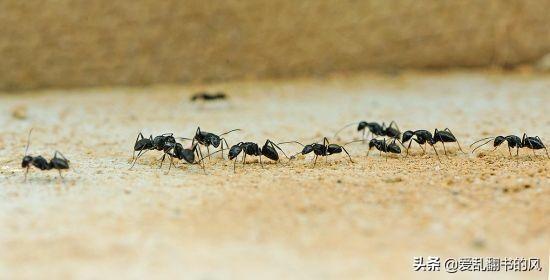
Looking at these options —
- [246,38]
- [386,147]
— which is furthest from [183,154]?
[246,38]

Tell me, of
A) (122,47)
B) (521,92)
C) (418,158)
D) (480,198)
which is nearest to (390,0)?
(521,92)

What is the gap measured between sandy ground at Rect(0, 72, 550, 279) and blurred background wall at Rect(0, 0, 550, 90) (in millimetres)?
2513

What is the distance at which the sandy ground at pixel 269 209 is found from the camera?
2367 millimetres

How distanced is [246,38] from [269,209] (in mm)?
5568

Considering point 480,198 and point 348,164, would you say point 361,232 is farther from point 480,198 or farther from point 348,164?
point 348,164

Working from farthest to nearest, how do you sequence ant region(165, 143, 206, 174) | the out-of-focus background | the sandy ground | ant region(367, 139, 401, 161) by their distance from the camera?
ant region(367, 139, 401, 161) → ant region(165, 143, 206, 174) → the out-of-focus background → the sandy ground

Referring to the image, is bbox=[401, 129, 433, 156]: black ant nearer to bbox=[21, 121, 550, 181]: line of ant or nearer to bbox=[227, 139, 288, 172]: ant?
bbox=[21, 121, 550, 181]: line of ant

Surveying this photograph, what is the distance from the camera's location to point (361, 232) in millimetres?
2662

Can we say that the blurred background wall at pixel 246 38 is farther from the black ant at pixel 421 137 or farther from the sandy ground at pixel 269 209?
the black ant at pixel 421 137

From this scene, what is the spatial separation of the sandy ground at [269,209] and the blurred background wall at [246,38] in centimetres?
251

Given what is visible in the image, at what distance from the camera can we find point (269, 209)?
2.97 meters

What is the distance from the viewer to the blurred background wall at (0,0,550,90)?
26.3ft

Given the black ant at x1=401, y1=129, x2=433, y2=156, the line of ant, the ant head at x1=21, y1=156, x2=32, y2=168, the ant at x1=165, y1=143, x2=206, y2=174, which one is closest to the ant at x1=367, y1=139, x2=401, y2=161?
the line of ant

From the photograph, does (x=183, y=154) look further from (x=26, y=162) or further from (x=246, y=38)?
(x=246, y=38)
